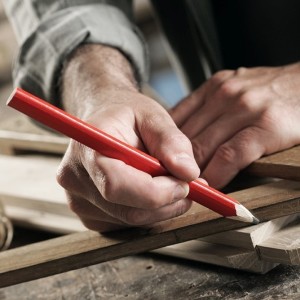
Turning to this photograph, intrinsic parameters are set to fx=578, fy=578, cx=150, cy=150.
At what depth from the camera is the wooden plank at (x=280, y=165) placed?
0.87 meters

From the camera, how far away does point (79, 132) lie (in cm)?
74

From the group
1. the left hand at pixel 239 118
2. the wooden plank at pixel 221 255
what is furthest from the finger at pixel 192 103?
the wooden plank at pixel 221 255

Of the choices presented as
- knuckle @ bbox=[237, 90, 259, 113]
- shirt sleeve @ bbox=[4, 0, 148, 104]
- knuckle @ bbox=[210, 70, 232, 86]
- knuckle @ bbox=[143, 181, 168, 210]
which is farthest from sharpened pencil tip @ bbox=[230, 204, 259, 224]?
shirt sleeve @ bbox=[4, 0, 148, 104]

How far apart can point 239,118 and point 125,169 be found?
30cm

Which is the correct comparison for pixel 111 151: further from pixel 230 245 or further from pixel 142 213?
pixel 230 245

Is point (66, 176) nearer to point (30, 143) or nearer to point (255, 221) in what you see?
point (255, 221)

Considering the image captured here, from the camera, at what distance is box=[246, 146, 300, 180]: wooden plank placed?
871 mm

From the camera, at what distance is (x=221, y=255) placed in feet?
2.84

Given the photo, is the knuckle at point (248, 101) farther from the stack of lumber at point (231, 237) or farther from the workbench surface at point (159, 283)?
the workbench surface at point (159, 283)

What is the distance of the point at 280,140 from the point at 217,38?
0.70 metres

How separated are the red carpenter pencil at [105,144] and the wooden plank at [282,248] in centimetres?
6

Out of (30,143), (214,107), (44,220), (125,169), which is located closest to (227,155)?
(214,107)

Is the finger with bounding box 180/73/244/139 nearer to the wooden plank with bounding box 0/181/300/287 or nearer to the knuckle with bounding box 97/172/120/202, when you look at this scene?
the wooden plank with bounding box 0/181/300/287

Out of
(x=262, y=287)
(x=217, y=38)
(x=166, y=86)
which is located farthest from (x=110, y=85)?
(x=166, y=86)
